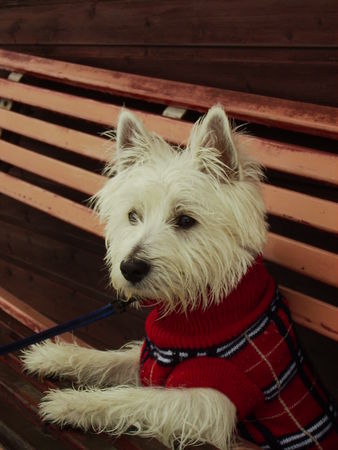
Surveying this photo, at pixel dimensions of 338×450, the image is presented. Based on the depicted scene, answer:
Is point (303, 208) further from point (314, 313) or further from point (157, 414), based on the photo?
point (157, 414)

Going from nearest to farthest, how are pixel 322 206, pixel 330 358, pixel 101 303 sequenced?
pixel 322 206 < pixel 330 358 < pixel 101 303

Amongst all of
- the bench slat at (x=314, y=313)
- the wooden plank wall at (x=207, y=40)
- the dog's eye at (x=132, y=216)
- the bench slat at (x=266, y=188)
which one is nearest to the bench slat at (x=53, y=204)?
the bench slat at (x=266, y=188)

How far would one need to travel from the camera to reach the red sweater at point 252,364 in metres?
1.59

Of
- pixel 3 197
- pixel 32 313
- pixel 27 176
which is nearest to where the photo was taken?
pixel 32 313

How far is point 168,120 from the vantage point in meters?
2.37

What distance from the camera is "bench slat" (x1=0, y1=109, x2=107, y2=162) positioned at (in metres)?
2.70

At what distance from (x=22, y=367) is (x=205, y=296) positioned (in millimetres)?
713

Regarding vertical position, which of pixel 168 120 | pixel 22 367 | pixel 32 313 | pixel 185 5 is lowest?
pixel 32 313

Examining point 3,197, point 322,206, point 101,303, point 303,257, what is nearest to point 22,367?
point 303,257

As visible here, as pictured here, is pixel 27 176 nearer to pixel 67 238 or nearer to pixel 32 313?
pixel 67 238

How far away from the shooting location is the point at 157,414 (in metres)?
1.57

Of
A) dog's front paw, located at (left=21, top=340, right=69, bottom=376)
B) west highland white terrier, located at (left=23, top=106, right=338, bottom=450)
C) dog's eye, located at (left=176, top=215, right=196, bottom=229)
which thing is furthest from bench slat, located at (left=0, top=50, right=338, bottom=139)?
dog's front paw, located at (left=21, top=340, right=69, bottom=376)

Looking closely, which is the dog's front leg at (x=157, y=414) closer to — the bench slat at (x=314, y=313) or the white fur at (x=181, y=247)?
the white fur at (x=181, y=247)

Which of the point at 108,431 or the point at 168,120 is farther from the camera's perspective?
the point at 168,120
